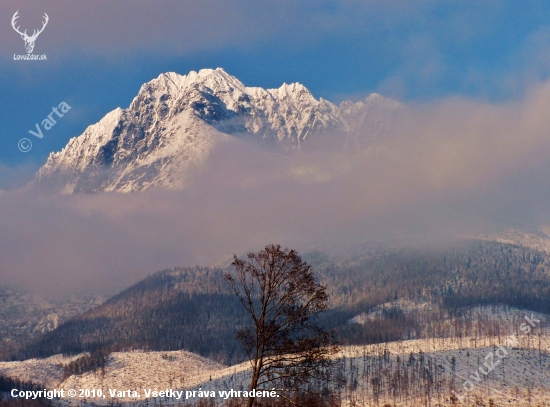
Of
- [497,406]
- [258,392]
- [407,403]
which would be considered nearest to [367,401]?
[407,403]

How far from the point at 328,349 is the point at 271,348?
305 centimetres

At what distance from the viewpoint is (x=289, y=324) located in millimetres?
34281

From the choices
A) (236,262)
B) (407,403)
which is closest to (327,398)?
(236,262)

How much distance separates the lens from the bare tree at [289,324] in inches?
1330

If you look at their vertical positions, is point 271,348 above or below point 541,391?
above

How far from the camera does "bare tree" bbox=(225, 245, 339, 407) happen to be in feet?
111

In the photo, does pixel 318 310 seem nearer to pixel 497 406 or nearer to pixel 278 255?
pixel 278 255

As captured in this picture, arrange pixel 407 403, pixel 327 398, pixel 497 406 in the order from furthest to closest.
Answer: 1. pixel 407 403
2. pixel 497 406
3. pixel 327 398

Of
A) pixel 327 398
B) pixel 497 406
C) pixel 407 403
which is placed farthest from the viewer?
pixel 407 403

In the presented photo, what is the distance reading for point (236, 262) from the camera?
3519cm

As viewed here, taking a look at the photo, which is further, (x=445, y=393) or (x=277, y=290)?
(x=445, y=393)

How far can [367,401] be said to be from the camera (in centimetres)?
19400

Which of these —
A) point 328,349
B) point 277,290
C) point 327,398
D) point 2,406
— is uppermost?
point 277,290

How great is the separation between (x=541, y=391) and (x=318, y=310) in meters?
184
